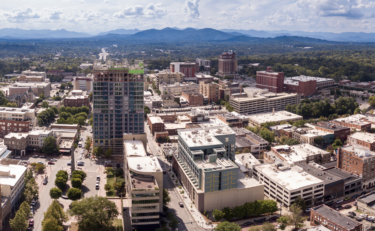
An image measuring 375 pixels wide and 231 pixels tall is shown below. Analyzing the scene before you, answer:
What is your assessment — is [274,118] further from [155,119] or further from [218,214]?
[218,214]

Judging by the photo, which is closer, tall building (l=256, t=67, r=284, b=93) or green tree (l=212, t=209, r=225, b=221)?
green tree (l=212, t=209, r=225, b=221)

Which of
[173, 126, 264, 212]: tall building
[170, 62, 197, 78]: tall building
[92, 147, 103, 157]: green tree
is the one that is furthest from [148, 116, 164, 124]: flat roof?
[170, 62, 197, 78]: tall building

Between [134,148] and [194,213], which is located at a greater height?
[134,148]

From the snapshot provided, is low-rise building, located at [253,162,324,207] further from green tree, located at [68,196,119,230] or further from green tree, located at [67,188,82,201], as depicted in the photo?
green tree, located at [67,188,82,201]

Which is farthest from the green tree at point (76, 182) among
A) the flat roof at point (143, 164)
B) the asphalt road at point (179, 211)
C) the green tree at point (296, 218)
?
the green tree at point (296, 218)

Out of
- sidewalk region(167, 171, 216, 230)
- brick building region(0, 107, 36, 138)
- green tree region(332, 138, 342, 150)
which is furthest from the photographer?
brick building region(0, 107, 36, 138)

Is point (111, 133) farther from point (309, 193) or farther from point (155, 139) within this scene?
point (309, 193)

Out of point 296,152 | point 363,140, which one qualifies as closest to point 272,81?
point 363,140
